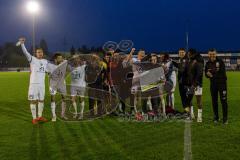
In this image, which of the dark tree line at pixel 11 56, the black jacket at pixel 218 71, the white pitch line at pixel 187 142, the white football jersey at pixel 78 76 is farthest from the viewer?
the dark tree line at pixel 11 56

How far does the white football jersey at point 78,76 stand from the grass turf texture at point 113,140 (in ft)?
4.20

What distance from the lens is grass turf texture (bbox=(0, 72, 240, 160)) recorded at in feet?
23.6

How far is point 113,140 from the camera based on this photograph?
8.55 metres

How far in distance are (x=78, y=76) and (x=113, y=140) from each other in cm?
348

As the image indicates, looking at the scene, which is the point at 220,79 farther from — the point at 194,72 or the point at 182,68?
the point at 182,68

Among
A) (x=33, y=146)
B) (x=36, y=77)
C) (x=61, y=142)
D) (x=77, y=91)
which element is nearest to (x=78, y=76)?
(x=77, y=91)

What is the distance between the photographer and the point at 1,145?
8.20 metres

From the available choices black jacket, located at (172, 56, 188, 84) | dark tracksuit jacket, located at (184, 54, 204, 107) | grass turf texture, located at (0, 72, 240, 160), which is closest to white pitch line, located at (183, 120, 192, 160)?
grass turf texture, located at (0, 72, 240, 160)

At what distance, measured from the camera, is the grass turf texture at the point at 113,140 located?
23.6 ft

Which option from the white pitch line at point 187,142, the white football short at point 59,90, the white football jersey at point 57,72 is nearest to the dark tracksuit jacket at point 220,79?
the white pitch line at point 187,142

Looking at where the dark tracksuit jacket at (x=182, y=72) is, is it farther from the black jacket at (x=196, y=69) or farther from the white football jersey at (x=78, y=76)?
the white football jersey at (x=78, y=76)

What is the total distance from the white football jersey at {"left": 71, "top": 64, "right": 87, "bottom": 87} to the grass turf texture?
1.28 m

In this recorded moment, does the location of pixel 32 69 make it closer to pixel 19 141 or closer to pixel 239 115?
pixel 19 141

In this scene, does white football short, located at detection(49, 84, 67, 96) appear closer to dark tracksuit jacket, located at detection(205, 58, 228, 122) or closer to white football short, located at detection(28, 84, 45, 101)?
white football short, located at detection(28, 84, 45, 101)
